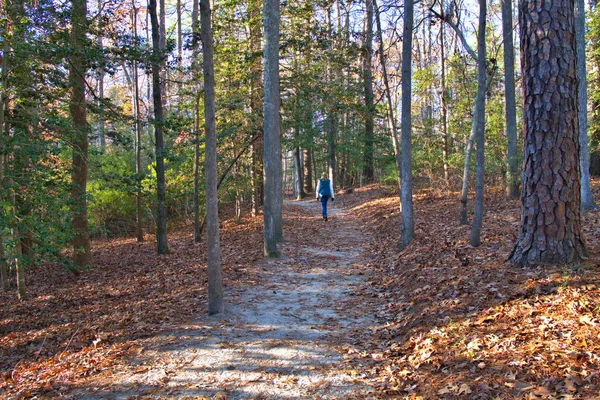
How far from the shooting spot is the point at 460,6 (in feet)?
A: 29.0

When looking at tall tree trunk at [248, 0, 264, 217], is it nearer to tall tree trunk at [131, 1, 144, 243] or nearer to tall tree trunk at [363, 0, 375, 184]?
tall tree trunk at [363, 0, 375, 184]

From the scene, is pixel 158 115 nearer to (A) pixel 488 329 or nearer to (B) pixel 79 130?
(B) pixel 79 130

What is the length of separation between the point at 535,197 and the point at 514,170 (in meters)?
8.01

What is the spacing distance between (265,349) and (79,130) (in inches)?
277

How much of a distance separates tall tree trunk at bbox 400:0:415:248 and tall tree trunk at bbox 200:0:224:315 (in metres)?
4.93

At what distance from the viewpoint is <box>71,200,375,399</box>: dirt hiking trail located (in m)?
4.20

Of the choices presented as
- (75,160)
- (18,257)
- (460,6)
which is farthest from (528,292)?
(75,160)

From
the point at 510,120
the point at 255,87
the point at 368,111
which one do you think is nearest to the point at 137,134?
the point at 255,87

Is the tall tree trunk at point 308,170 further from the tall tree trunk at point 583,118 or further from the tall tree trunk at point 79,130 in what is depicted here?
the tall tree trunk at point 583,118

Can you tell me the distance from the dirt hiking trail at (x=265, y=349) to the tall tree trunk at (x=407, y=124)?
210 centimetres

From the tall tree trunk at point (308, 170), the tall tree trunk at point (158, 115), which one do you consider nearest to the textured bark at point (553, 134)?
the tall tree trunk at point (158, 115)

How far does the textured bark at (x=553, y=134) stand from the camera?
5.38m

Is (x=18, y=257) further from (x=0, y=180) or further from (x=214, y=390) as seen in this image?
(x=214, y=390)

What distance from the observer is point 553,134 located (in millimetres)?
5395
